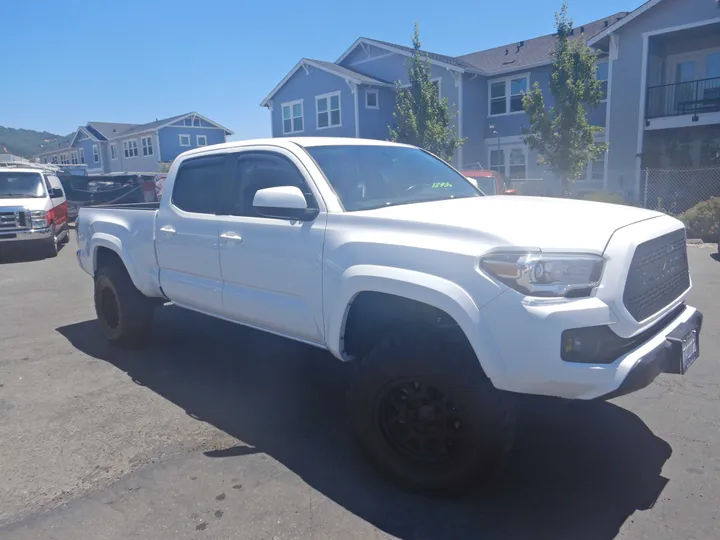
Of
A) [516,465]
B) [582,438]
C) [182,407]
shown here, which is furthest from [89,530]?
[582,438]

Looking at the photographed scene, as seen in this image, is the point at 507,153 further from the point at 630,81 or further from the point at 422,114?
the point at 630,81

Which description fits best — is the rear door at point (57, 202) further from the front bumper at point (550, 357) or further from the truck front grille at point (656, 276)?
the truck front grille at point (656, 276)

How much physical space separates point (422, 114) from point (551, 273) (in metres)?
20.6

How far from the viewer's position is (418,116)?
Result: 22281 mm

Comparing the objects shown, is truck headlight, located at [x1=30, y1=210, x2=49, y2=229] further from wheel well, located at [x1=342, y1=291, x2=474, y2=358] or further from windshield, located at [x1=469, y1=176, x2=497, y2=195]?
wheel well, located at [x1=342, y1=291, x2=474, y2=358]

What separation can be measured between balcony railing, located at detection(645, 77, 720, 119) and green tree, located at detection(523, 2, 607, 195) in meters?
2.65

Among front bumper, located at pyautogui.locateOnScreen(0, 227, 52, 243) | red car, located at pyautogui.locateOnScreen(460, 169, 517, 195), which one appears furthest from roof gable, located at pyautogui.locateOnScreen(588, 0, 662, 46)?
front bumper, located at pyautogui.locateOnScreen(0, 227, 52, 243)

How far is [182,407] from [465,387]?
2452mm

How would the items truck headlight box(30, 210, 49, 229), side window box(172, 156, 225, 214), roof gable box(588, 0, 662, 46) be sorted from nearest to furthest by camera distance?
side window box(172, 156, 225, 214) < truck headlight box(30, 210, 49, 229) < roof gable box(588, 0, 662, 46)

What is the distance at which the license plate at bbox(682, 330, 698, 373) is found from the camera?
2.98 m

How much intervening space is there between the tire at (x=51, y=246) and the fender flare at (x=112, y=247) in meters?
8.19

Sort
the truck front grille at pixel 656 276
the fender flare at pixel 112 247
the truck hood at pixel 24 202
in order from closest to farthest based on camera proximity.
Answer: the truck front grille at pixel 656 276 < the fender flare at pixel 112 247 < the truck hood at pixel 24 202

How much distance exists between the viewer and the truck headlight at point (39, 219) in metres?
12.4

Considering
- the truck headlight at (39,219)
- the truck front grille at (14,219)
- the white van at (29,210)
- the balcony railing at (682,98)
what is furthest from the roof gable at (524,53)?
the truck front grille at (14,219)
